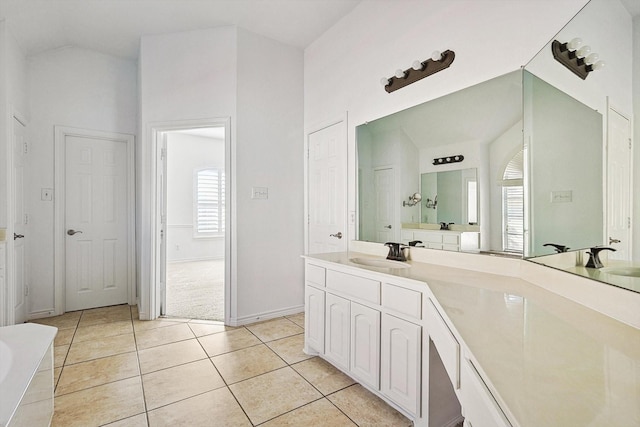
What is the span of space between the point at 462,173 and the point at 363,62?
1347 millimetres

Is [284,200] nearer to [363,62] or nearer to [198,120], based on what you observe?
[198,120]

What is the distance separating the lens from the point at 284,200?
10.7 feet

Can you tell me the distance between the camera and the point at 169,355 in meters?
2.36

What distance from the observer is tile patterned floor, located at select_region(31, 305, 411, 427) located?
1647 mm

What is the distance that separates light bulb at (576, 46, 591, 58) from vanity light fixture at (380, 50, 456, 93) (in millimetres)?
782

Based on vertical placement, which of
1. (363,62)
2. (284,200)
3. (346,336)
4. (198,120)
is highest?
(363,62)

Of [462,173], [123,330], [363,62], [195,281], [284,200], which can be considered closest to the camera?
[462,173]

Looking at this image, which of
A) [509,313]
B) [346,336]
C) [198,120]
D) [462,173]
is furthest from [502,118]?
[198,120]

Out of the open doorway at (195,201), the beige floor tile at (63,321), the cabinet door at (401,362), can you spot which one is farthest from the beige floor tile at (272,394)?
the open doorway at (195,201)

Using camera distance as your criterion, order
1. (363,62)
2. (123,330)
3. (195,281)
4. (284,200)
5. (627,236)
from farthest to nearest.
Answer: (195,281) → (284,200) → (123,330) → (363,62) → (627,236)

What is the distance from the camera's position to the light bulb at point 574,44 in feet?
3.92

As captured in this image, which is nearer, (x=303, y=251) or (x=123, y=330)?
(x=123, y=330)

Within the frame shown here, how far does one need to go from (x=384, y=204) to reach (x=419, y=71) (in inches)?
38.2

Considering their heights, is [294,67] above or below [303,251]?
above
